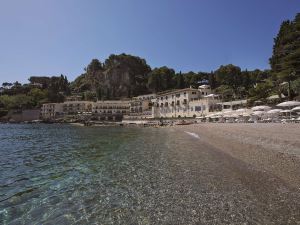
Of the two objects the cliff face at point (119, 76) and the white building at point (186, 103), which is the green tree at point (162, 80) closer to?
the cliff face at point (119, 76)

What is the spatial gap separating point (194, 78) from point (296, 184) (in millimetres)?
110255

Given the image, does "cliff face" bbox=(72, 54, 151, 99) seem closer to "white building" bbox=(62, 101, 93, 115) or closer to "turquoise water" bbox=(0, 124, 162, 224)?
"white building" bbox=(62, 101, 93, 115)

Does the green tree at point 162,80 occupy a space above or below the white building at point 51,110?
above

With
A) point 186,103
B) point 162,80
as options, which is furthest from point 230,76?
point 162,80

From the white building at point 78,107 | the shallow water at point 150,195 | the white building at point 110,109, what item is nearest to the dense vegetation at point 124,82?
the white building at point 78,107

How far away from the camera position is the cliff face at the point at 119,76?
145m

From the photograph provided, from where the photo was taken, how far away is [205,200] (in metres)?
7.67

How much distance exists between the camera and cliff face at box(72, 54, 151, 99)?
145 metres

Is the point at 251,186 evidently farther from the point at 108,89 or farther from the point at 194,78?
the point at 108,89

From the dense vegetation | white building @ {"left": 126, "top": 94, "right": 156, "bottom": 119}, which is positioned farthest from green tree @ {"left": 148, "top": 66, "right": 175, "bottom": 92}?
white building @ {"left": 126, "top": 94, "right": 156, "bottom": 119}

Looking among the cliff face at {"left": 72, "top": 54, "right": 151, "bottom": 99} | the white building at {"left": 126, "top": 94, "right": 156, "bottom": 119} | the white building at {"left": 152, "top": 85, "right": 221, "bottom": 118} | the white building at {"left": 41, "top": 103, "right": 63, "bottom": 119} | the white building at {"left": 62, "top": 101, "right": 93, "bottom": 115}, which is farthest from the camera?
the cliff face at {"left": 72, "top": 54, "right": 151, "bottom": 99}

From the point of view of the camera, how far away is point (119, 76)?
5965 inches

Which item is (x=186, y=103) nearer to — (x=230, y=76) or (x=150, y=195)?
(x=230, y=76)

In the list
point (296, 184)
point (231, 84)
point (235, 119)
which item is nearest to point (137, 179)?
point (296, 184)
